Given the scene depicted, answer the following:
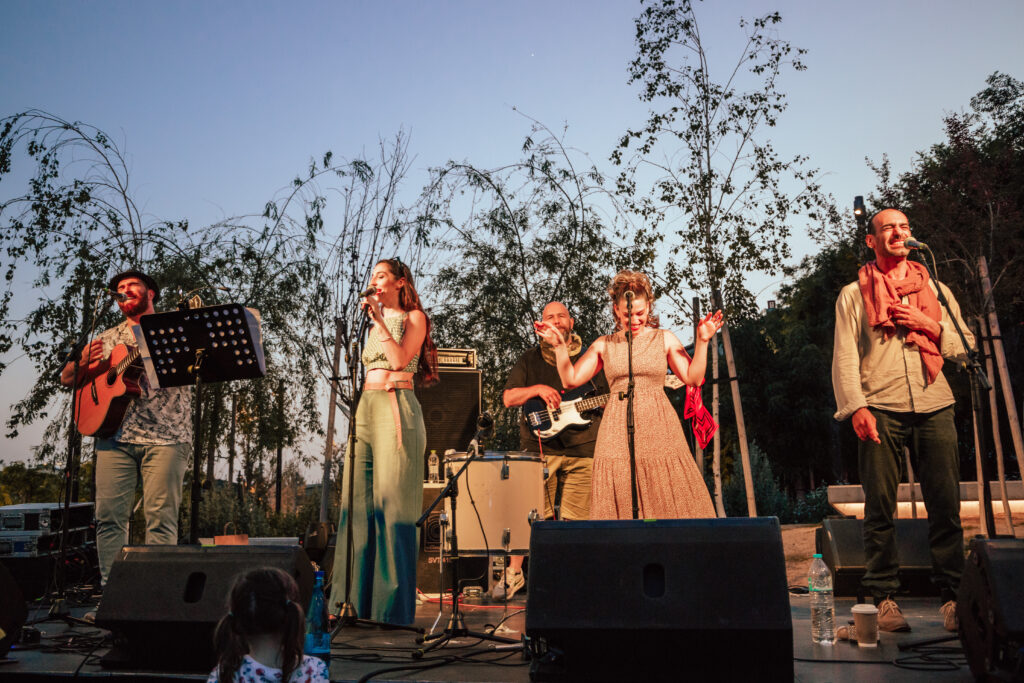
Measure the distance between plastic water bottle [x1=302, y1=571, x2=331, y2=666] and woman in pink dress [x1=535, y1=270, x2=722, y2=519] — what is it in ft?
4.63

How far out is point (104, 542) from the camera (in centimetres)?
443

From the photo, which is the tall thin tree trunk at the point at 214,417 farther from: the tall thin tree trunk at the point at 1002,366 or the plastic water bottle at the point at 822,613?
the tall thin tree trunk at the point at 1002,366

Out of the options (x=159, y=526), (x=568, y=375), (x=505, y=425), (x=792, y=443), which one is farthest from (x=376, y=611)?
(x=792, y=443)

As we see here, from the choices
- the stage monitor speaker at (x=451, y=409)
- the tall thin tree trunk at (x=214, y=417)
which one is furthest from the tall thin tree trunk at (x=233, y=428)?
the stage monitor speaker at (x=451, y=409)

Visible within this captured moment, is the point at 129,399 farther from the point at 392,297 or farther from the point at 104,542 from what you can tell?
the point at 392,297

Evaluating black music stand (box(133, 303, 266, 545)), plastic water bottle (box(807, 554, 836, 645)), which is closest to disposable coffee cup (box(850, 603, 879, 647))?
plastic water bottle (box(807, 554, 836, 645))

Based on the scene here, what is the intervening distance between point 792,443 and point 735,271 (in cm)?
1717

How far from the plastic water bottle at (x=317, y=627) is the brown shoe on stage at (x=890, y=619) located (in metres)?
2.47

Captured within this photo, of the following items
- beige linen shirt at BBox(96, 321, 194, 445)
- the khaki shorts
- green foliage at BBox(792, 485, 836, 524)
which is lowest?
green foliage at BBox(792, 485, 836, 524)

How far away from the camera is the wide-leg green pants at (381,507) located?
4.41 meters

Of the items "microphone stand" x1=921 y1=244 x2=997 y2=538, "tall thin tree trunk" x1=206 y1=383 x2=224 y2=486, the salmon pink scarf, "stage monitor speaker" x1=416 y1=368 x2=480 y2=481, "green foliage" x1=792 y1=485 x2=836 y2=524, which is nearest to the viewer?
"microphone stand" x1=921 y1=244 x2=997 y2=538

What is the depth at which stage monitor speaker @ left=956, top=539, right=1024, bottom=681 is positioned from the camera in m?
2.59

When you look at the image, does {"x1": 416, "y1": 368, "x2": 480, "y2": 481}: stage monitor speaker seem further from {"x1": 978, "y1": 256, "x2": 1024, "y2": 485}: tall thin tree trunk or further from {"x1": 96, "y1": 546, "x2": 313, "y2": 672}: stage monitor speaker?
{"x1": 978, "y1": 256, "x2": 1024, "y2": 485}: tall thin tree trunk

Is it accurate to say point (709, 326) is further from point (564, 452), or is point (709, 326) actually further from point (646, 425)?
point (564, 452)
